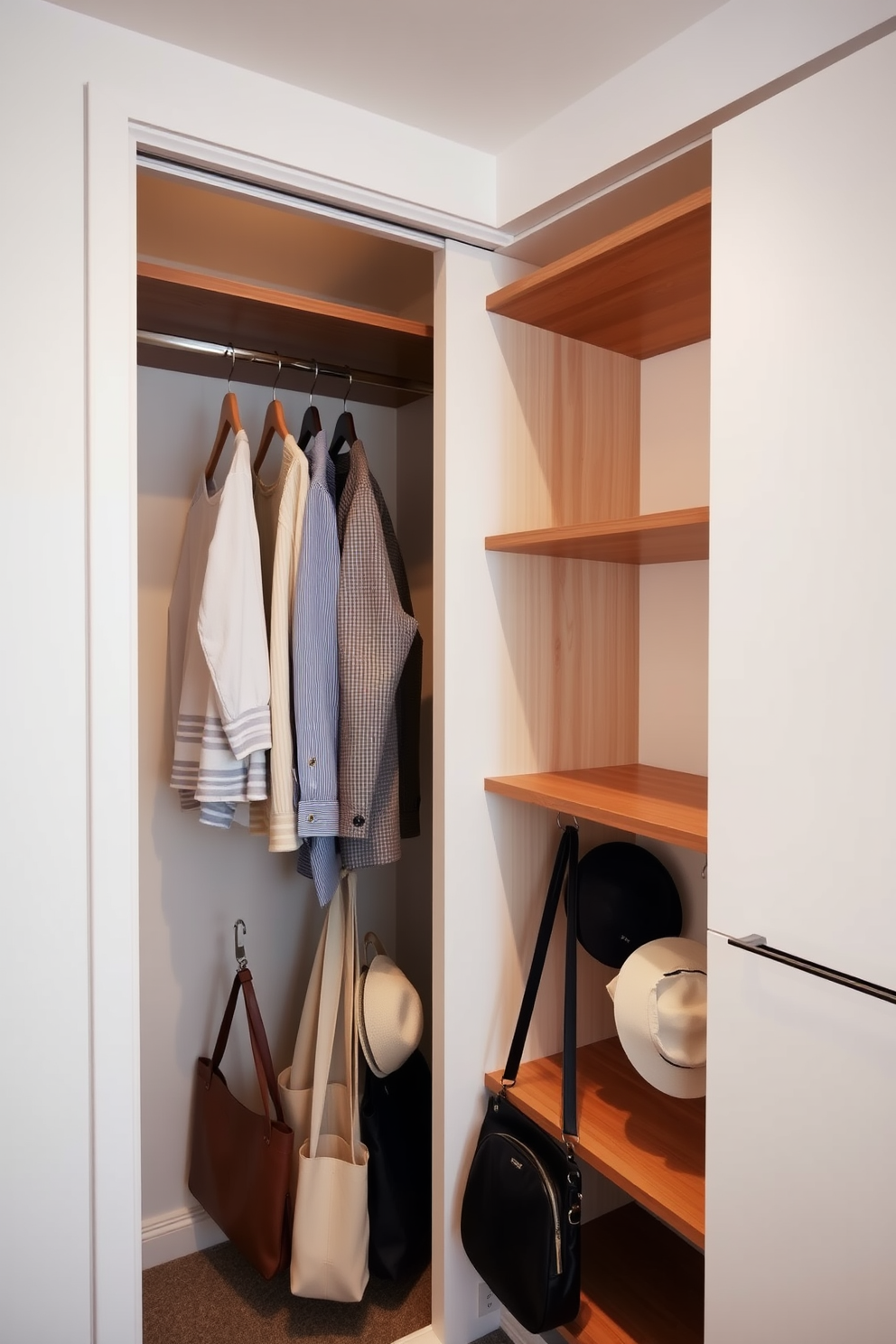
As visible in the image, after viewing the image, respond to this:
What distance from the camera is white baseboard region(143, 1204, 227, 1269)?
203 cm

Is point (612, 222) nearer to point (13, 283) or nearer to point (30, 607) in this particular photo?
point (13, 283)

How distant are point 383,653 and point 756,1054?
880 mm

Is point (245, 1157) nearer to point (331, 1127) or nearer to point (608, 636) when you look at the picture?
point (331, 1127)

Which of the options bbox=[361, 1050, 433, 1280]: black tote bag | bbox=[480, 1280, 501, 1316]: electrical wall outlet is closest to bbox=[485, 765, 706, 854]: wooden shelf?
bbox=[361, 1050, 433, 1280]: black tote bag

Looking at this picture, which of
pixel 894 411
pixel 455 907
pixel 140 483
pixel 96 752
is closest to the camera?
pixel 894 411

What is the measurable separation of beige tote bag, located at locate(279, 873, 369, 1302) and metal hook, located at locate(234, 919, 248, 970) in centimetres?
16

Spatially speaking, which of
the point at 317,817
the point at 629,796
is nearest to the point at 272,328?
the point at 317,817

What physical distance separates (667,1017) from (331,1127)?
0.89 m

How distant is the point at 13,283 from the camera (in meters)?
1.22

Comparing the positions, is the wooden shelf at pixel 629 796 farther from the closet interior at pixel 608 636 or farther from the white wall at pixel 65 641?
the white wall at pixel 65 641

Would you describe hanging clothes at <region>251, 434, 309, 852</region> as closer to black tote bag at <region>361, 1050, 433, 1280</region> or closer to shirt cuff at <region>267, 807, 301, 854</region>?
shirt cuff at <region>267, 807, 301, 854</region>

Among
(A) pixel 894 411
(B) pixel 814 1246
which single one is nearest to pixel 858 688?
(A) pixel 894 411

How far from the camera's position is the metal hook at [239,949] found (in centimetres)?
202

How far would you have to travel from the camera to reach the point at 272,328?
5.90 feet
